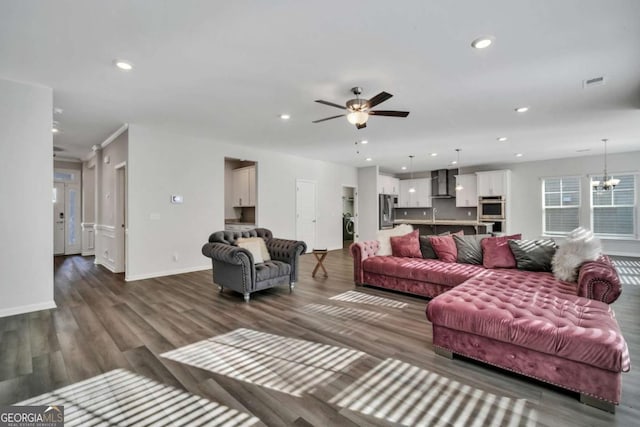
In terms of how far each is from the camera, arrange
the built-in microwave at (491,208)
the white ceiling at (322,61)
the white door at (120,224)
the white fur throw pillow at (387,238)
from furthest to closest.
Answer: the built-in microwave at (491,208) → the white door at (120,224) → the white fur throw pillow at (387,238) → the white ceiling at (322,61)

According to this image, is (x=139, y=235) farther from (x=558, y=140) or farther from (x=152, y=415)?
(x=558, y=140)

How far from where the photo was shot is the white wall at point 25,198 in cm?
335

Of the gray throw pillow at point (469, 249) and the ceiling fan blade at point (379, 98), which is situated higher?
the ceiling fan blade at point (379, 98)

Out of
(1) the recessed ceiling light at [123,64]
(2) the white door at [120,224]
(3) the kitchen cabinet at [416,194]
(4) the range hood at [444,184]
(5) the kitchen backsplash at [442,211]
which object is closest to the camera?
(1) the recessed ceiling light at [123,64]

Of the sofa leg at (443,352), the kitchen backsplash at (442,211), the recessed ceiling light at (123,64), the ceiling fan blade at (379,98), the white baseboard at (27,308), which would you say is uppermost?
the recessed ceiling light at (123,64)

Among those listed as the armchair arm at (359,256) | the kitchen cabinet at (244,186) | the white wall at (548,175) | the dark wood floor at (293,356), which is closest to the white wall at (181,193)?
the kitchen cabinet at (244,186)

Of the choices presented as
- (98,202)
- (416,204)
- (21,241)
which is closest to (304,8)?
(21,241)

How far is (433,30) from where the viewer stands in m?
2.41

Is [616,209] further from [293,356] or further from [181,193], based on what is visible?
[181,193]

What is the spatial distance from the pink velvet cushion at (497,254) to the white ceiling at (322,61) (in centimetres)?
195

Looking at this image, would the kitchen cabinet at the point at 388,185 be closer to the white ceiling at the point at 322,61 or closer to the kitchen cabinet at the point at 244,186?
the kitchen cabinet at the point at 244,186

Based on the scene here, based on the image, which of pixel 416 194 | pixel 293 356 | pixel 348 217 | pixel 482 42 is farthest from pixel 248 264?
pixel 416 194

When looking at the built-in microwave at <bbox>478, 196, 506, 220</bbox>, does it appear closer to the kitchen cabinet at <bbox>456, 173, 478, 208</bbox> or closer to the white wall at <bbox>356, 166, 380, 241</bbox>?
the kitchen cabinet at <bbox>456, 173, 478, 208</bbox>

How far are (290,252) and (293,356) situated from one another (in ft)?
A: 6.95
